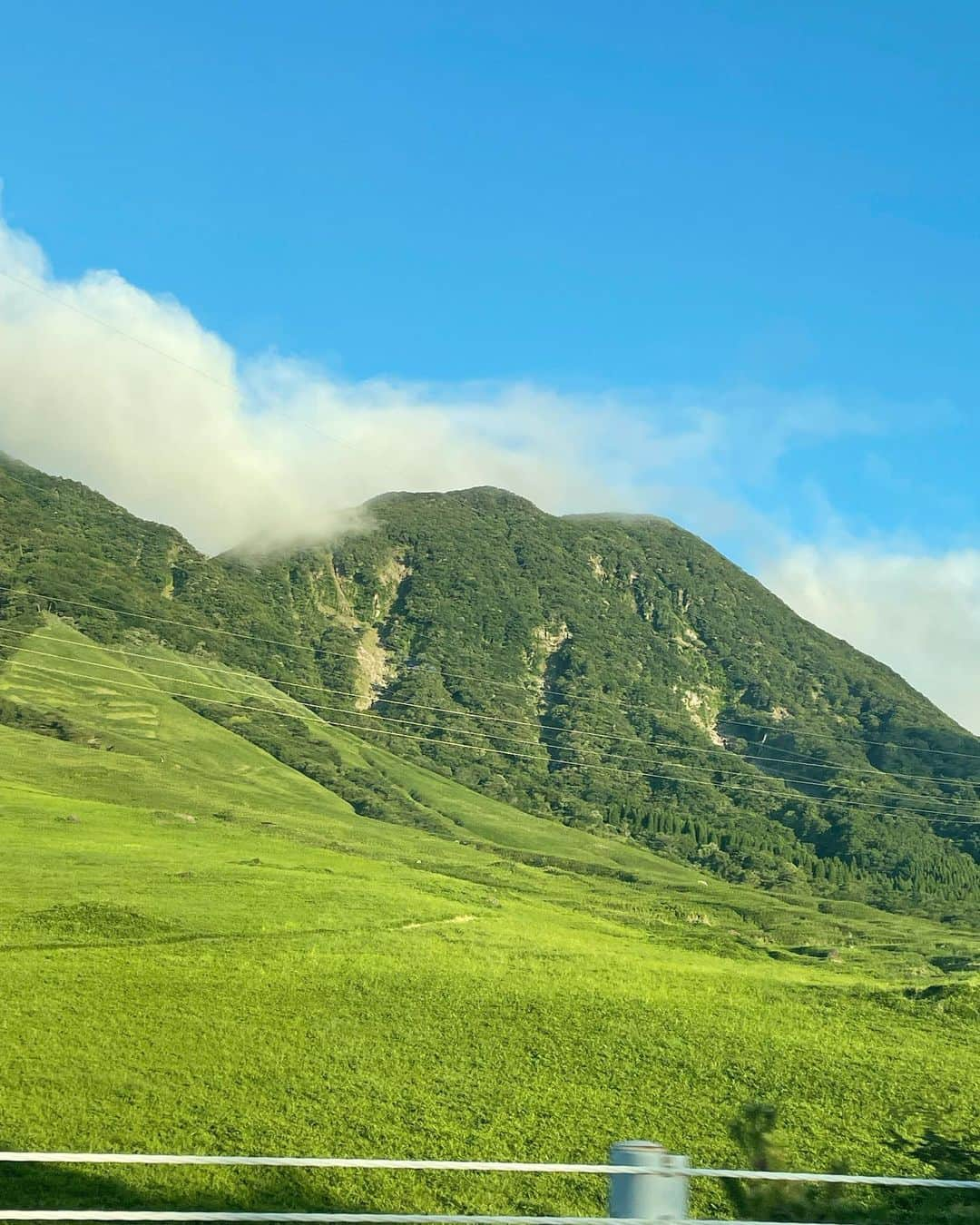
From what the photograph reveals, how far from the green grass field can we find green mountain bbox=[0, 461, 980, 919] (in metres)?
40.8

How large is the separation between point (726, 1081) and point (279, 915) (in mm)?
11645

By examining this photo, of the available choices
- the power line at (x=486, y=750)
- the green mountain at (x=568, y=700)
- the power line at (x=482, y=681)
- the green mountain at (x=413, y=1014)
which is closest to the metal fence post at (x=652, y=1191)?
the green mountain at (x=413, y=1014)

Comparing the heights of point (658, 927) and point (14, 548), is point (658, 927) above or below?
below

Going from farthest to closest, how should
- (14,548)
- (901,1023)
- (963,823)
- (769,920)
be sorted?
(14,548) < (963,823) < (769,920) < (901,1023)

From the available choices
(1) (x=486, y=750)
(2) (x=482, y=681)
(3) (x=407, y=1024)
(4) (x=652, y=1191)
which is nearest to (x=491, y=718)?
(1) (x=486, y=750)

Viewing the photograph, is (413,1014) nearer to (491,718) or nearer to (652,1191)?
(652,1191)

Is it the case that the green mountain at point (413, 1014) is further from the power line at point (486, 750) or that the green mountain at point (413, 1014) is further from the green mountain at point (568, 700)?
the green mountain at point (568, 700)

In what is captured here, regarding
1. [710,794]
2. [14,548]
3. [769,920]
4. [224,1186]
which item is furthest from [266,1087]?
[14,548]

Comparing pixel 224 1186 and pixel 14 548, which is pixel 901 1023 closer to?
pixel 224 1186

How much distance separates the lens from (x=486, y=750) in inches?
5074

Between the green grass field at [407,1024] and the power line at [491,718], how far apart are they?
8150cm

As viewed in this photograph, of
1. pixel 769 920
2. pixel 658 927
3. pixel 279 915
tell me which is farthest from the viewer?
pixel 769 920

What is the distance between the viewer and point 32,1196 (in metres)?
10.7

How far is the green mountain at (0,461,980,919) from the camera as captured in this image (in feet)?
342
